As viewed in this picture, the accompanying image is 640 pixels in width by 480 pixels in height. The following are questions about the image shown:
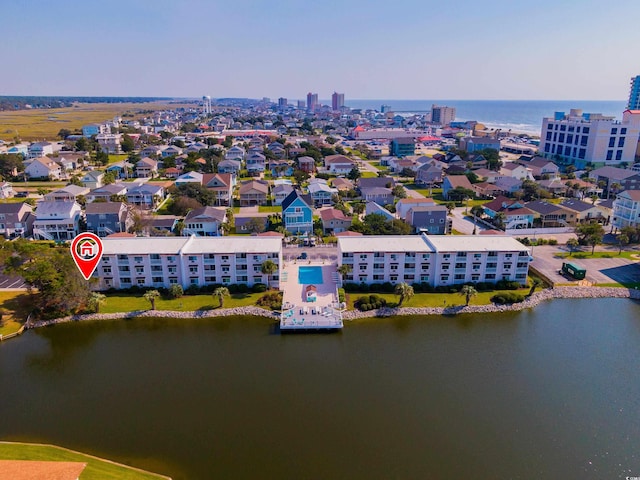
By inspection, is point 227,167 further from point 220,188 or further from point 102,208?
point 102,208

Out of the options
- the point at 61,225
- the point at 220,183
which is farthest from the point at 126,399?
the point at 220,183

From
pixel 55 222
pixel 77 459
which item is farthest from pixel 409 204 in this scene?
pixel 77 459

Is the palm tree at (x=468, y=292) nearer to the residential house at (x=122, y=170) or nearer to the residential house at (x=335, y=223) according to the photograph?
the residential house at (x=335, y=223)

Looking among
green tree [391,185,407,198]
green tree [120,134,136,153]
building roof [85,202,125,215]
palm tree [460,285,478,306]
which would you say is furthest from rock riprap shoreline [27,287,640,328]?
green tree [120,134,136,153]

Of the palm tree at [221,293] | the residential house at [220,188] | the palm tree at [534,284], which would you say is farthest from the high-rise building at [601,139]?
the palm tree at [221,293]

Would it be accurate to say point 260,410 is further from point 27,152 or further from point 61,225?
point 27,152
